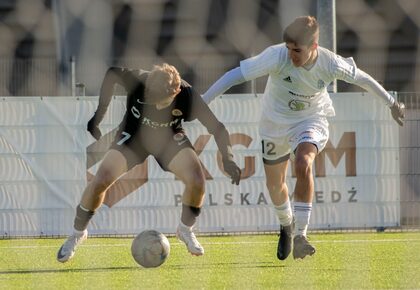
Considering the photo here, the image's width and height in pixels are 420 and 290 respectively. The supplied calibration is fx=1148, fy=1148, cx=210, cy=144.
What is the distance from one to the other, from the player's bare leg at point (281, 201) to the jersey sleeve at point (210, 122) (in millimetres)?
641

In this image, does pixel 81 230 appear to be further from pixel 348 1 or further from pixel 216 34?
pixel 348 1

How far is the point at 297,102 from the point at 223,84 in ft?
2.49

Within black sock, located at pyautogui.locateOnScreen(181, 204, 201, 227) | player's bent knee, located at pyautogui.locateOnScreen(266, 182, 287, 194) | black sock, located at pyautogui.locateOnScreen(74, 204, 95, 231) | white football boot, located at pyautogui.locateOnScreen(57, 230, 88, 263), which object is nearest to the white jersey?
player's bent knee, located at pyautogui.locateOnScreen(266, 182, 287, 194)

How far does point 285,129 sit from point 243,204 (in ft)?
14.1

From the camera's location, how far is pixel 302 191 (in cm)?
777

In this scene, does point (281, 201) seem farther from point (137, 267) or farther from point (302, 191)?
point (137, 267)

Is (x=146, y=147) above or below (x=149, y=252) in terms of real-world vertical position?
above

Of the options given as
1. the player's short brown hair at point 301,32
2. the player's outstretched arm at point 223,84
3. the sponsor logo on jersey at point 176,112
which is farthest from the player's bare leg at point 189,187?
the player's short brown hair at point 301,32

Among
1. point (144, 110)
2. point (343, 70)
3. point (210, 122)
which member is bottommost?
point (210, 122)

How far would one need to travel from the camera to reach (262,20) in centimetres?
1193

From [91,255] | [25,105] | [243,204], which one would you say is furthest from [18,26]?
[243,204]

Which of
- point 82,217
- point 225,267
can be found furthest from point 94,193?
point 225,267

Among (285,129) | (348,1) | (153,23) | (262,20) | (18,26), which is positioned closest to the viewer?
(285,129)

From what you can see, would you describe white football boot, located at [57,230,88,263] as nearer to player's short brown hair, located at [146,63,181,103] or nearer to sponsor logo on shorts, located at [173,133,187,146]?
sponsor logo on shorts, located at [173,133,187,146]
